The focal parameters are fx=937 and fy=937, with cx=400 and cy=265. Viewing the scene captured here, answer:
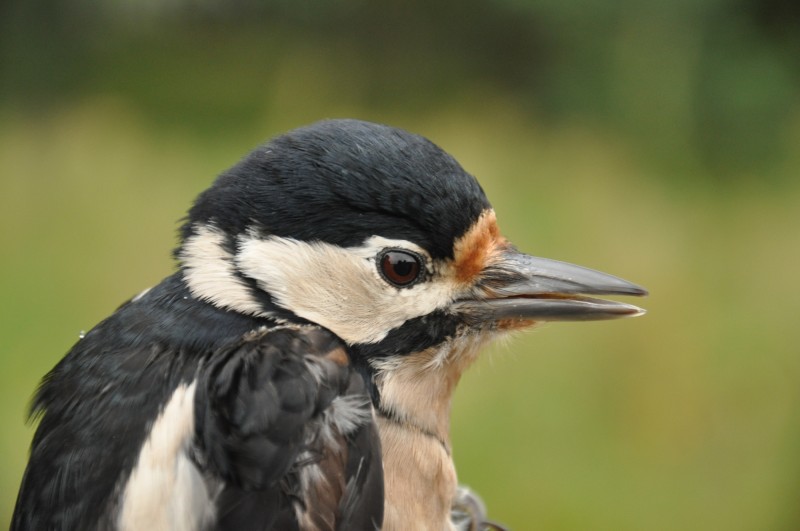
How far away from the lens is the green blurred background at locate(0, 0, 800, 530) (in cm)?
204

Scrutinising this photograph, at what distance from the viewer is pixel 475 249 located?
1.01m

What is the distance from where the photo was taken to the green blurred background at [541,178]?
2.04m

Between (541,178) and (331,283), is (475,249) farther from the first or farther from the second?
(541,178)

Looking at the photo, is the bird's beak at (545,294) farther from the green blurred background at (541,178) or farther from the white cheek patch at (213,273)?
the green blurred background at (541,178)

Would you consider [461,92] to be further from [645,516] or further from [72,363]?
[72,363]

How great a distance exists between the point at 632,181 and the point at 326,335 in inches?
56.4

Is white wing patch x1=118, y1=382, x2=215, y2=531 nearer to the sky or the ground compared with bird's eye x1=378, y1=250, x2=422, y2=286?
nearer to the ground

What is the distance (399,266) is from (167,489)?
1.02 feet

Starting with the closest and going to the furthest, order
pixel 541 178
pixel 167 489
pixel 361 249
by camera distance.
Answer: pixel 167 489 < pixel 361 249 < pixel 541 178

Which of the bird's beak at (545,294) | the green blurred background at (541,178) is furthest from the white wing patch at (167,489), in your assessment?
the green blurred background at (541,178)

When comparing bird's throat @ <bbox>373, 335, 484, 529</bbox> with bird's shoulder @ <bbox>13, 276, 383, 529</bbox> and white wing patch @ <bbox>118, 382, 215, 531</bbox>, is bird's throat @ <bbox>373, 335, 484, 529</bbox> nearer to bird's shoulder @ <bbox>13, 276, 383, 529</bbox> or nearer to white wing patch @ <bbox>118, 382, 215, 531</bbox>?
bird's shoulder @ <bbox>13, 276, 383, 529</bbox>

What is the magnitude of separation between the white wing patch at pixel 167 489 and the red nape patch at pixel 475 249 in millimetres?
329

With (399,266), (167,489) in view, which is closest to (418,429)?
(399,266)

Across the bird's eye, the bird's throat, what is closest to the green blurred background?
the bird's throat
